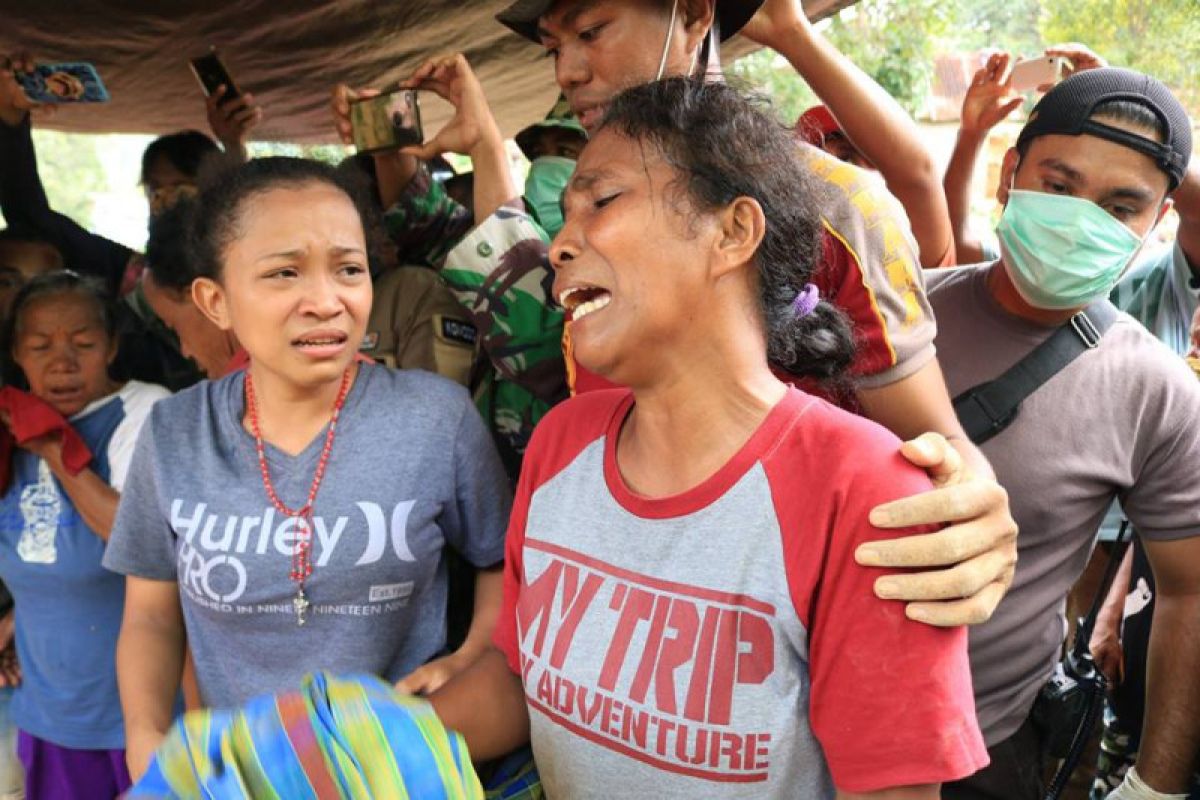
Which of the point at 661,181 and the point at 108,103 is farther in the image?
the point at 108,103

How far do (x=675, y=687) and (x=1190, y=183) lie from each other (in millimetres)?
2267

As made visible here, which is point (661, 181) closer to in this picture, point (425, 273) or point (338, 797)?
point (338, 797)

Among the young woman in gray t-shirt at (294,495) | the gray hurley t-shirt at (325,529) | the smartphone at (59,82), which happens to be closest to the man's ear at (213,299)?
the young woman in gray t-shirt at (294,495)

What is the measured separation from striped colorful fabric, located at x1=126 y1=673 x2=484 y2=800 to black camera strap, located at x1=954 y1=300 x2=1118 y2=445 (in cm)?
136

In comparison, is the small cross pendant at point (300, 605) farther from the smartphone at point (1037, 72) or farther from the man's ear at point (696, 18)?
the smartphone at point (1037, 72)

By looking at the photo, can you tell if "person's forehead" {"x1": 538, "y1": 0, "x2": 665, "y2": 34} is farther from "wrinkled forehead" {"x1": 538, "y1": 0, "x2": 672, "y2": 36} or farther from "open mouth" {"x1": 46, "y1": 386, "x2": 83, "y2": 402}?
"open mouth" {"x1": 46, "y1": 386, "x2": 83, "y2": 402}

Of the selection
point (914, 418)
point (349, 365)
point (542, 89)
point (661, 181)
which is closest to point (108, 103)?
point (542, 89)

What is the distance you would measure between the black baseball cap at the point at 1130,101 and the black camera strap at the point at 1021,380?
1.27 feet

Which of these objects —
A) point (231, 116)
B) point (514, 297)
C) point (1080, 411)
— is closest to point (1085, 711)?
point (1080, 411)

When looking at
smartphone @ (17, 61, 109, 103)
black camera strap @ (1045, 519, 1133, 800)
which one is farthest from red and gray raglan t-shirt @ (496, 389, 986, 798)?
smartphone @ (17, 61, 109, 103)

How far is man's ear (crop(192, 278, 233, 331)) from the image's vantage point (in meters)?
1.91

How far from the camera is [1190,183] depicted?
2.55 m

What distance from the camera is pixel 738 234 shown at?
4.43ft

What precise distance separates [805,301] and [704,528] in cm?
41
